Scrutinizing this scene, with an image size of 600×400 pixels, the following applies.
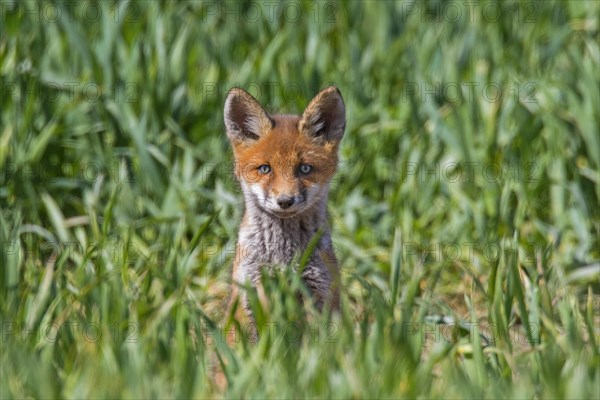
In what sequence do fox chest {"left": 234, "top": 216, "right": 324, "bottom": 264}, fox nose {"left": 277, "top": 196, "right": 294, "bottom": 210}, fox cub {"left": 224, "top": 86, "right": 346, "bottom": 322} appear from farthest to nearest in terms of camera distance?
fox chest {"left": 234, "top": 216, "right": 324, "bottom": 264}, fox cub {"left": 224, "top": 86, "right": 346, "bottom": 322}, fox nose {"left": 277, "top": 196, "right": 294, "bottom": 210}

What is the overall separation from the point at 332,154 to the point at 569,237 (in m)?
2.08

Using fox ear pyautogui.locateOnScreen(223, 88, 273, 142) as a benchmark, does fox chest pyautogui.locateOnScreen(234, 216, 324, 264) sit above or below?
below

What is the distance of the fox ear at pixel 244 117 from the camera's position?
4543 millimetres

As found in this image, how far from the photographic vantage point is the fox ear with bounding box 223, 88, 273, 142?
4543mm

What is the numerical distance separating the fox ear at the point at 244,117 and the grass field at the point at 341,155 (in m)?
0.42

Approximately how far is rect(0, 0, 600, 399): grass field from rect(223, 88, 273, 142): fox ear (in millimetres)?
422

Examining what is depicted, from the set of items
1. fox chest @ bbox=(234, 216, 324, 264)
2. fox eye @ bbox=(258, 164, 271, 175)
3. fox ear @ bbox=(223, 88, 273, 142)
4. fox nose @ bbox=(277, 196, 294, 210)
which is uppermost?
fox ear @ bbox=(223, 88, 273, 142)

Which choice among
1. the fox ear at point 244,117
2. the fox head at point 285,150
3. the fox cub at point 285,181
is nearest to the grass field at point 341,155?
the fox cub at point 285,181

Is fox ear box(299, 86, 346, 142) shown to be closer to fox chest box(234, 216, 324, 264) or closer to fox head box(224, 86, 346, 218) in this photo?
fox head box(224, 86, 346, 218)

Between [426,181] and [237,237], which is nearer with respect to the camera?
[237,237]

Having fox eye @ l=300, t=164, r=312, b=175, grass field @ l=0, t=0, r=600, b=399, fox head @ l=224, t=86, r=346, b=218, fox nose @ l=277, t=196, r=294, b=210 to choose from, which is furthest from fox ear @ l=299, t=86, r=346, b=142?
grass field @ l=0, t=0, r=600, b=399

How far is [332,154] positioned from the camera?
15.4 feet

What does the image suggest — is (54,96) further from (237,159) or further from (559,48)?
(559,48)

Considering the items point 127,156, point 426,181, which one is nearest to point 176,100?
point 127,156
